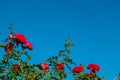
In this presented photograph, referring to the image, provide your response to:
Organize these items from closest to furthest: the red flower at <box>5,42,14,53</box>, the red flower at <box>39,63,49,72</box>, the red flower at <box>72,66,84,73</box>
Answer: the red flower at <box>5,42,14,53</box>, the red flower at <box>39,63,49,72</box>, the red flower at <box>72,66,84,73</box>

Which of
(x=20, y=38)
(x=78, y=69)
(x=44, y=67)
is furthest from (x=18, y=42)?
(x=78, y=69)

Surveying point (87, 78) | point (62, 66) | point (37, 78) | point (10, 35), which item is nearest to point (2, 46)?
point (10, 35)

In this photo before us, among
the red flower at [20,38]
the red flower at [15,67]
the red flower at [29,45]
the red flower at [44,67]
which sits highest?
the red flower at [20,38]

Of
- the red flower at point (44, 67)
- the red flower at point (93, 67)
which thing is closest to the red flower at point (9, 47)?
the red flower at point (44, 67)

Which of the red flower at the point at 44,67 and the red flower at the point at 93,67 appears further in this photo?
the red flower at the point at 93,67

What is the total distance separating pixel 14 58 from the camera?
28.1ft

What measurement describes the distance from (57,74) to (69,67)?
60 cm

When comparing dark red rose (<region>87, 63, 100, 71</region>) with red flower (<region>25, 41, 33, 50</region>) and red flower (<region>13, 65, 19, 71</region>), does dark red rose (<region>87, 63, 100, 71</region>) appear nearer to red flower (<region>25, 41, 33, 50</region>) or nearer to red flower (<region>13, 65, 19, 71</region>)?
red flower (<region>25, 41, 33, 50</region>)

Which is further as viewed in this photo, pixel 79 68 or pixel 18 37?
pixel 79 68

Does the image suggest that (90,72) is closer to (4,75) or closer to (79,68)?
(79,68)

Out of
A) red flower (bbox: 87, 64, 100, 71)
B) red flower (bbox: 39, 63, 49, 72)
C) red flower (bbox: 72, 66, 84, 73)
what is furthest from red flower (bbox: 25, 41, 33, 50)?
red flower (bbox: 87, 64, 100, 71)

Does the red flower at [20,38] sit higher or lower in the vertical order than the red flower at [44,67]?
higher

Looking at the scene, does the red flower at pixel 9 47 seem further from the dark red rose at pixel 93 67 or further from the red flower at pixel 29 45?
the dark red rose at pixel 93 67

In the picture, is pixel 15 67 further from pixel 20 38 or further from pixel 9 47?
pixel 20 38
